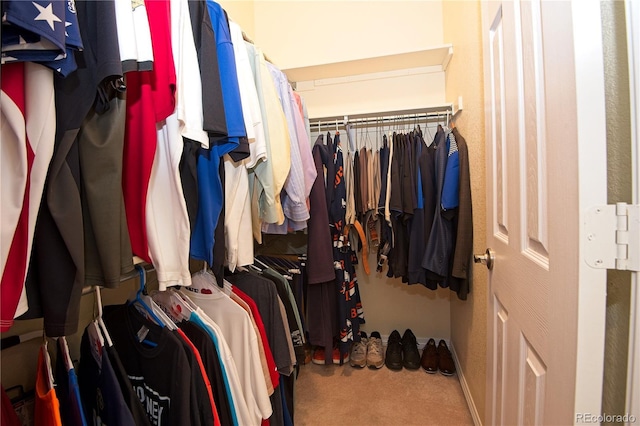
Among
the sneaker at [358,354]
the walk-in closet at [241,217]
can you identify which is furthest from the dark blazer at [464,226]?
the sneaker at [358,354]

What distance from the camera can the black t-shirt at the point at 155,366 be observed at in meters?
0.68

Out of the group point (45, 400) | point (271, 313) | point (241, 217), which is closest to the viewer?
point (45, 400)

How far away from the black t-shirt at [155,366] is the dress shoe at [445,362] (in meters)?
1.64

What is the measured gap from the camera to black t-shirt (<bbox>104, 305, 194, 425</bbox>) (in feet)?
2.23

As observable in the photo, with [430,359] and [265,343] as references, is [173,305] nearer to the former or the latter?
[265,343]

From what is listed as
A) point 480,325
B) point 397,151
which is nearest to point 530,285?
point 480,325

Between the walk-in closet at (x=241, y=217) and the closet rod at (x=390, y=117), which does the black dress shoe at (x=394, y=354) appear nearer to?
the walk-in closet at (x=241, y=217)

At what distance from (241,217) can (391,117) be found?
4.46 feet

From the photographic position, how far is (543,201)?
61 centimetres

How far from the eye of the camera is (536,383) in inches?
25.0

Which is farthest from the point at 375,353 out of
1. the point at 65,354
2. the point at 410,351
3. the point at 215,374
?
the point at 65,354

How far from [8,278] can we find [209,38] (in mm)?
711

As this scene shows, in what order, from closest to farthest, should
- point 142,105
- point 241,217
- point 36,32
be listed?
point 36,32
point 142,105
point 241,217

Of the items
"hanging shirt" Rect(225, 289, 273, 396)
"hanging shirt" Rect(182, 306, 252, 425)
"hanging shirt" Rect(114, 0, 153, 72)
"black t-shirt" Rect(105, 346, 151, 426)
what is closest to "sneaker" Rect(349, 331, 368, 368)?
"hanging shirt" Rect(225, 289, 273, 396)
